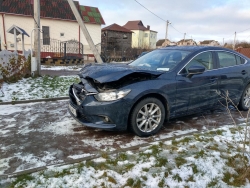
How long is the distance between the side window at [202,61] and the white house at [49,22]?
15326mm

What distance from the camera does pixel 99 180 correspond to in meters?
2.43

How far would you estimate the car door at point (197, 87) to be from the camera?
392 cm

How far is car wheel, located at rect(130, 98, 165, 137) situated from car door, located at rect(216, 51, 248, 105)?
1682 millimetres

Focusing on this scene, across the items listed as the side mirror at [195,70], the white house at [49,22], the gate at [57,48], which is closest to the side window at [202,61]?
the side mirror at [195,70]

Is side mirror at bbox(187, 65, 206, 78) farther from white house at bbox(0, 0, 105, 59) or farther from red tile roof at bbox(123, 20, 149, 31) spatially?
red tile roof at bbox(123, 20, 149, 31)

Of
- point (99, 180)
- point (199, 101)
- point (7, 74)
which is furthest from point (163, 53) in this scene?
point (7, 74)

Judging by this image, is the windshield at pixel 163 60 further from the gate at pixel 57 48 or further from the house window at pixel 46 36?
the house window at pixel 46 36

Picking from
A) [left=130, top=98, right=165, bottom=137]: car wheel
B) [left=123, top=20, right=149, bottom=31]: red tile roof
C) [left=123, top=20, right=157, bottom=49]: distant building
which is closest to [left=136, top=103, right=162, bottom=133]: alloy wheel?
[left=130, top=98, right=165, bottom=137]: car wheel

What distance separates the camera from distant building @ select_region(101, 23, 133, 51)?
99.2 feet

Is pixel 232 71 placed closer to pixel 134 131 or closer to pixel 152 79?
pixel 152 79

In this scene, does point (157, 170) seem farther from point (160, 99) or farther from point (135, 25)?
point (135, 25)

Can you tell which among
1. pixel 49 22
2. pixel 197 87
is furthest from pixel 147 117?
pixel 49 22

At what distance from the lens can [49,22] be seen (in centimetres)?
2038

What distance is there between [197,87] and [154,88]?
107 centimetres
